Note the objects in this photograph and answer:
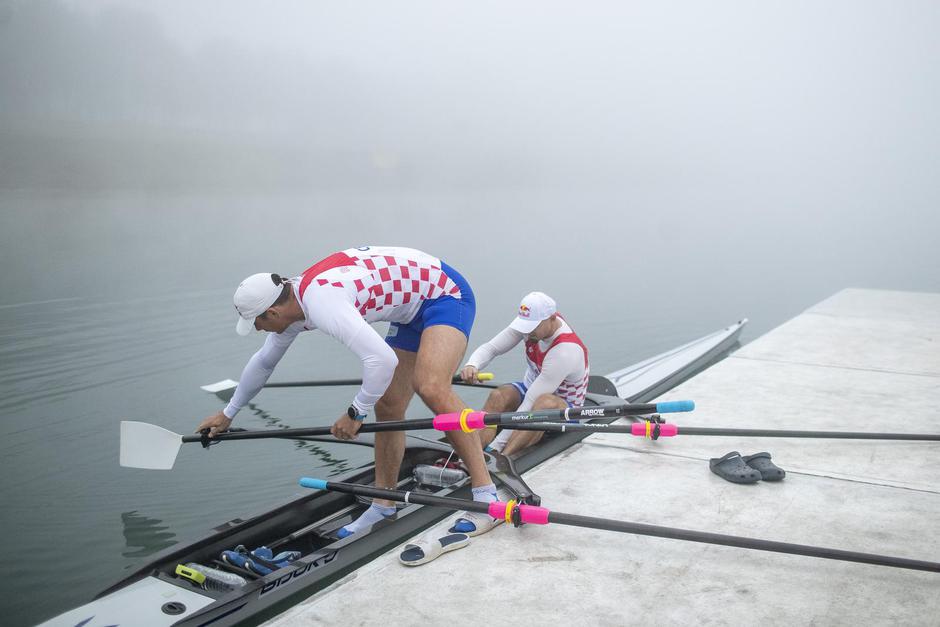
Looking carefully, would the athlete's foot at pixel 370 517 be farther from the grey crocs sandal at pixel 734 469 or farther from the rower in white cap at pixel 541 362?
the grey crocs sandal at pixel 734 469

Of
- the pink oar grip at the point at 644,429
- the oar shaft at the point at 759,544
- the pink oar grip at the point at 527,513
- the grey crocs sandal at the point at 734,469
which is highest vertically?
the pink oar grip at the point at 644,429

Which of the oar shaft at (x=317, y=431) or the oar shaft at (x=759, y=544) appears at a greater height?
the oar shaft at (x=317, y=431)

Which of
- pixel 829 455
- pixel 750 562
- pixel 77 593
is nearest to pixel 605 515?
pixel 750 562

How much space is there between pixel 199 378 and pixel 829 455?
7.22m

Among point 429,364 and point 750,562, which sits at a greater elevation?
point 429,364

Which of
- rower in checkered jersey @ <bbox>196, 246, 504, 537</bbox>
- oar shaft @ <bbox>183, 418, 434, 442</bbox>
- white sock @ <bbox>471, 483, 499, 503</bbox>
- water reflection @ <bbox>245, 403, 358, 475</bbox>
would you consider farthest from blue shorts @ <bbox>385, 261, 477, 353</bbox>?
water reflection @ <bbox>245, 403, 358, 475</bbox>

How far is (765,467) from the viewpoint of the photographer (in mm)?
4770

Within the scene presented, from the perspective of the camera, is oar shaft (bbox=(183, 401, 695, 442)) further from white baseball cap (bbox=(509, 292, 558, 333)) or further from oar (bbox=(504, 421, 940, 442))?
white baseball cap (bbox=(509, 292, 558, 333))

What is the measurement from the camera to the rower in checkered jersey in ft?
12.2

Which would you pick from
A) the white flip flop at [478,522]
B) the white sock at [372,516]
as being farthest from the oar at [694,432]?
the white sock at [372,516]

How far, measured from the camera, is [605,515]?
4.31m

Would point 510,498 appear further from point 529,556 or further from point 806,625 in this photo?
point 806,625

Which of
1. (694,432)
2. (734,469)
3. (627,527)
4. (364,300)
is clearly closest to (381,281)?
(364,300)

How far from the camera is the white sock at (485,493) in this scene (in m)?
4.02
